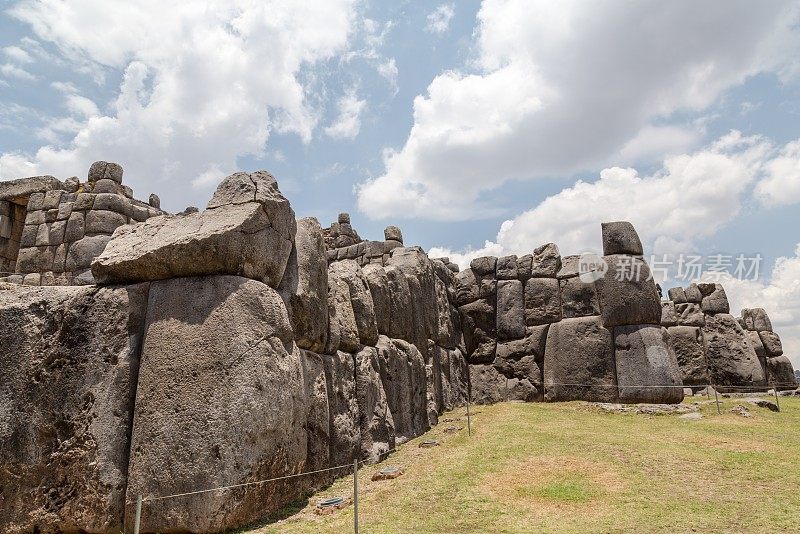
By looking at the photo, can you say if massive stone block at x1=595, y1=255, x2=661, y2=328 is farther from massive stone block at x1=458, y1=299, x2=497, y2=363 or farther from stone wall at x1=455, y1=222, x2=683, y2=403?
massive stone block at x1=458, y1=299, x2=497, y2=363

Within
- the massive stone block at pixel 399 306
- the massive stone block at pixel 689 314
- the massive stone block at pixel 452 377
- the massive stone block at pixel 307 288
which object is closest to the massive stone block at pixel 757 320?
the massive stone block at pixel 689 314

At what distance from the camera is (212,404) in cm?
520

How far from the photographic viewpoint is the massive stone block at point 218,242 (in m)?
5.80

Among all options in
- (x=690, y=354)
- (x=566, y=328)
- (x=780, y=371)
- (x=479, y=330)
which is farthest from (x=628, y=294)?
(x=780, y=371)

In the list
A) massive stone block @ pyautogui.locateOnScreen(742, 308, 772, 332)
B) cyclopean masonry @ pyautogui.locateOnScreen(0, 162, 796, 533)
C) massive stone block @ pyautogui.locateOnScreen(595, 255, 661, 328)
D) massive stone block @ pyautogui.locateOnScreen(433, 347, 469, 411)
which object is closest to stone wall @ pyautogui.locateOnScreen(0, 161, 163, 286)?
cyclopean masonry @ pyautogui.locateOnScreen(0, 162, 796, 533)

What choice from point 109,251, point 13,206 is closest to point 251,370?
point 109,251

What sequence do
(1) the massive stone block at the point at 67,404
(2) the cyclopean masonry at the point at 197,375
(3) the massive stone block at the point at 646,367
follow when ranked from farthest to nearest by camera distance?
(3) the massive stone block at the point at 646,367, (1) the massive stone block at the point at 67,404, (2) the cyclopean masonry at the point at 197,375

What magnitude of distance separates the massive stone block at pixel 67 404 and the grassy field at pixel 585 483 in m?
1.73

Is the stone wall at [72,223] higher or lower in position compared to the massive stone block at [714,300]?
higher

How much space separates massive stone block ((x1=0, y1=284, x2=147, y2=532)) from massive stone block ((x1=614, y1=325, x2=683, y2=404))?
11199 millimetres

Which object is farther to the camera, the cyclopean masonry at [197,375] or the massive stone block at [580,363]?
the massive stone block at [580,363]

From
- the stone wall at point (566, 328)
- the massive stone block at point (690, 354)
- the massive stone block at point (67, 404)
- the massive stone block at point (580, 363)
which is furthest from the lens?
the massive stone block at point (690, 354)

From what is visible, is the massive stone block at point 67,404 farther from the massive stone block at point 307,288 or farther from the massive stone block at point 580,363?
the massive stone block at point 580,363

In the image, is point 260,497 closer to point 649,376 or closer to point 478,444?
point 478,444
